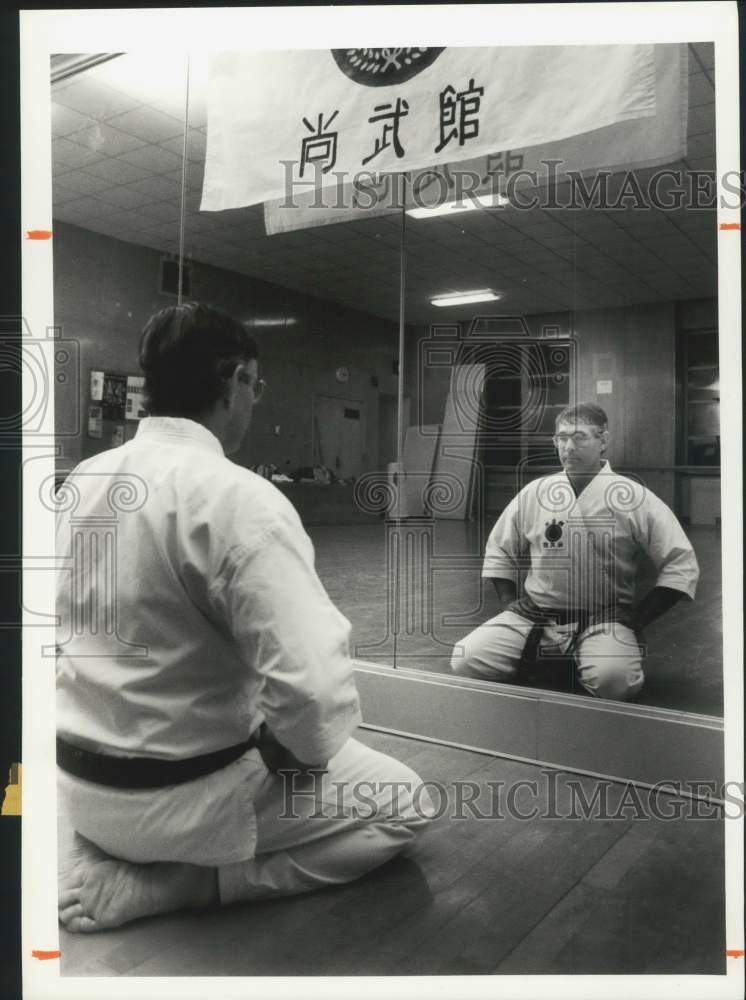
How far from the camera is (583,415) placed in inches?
59.6

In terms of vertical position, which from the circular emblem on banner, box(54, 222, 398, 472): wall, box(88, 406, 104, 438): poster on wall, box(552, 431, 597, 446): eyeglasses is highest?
the circular emblem on banner

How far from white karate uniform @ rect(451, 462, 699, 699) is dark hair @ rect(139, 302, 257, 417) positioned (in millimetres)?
728

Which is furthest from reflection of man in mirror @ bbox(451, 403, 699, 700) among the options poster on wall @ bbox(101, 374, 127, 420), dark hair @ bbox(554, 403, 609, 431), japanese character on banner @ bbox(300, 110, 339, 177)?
poster on wall @ bbox(101, 374, 127, 420)

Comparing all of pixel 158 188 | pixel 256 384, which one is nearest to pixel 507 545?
pixel 256 384

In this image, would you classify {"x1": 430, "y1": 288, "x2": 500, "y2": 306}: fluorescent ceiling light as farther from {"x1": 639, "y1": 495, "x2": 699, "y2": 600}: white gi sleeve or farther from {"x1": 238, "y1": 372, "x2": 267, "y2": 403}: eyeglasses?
{"x1": 639, "y1": 495, "x2": 699, "y2": 600}: white gi sleeve

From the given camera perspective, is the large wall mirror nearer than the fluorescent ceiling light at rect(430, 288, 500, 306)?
Yes

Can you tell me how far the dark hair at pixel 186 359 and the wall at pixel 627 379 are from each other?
47 centimetres

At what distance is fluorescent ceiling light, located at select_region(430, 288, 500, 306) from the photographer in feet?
5.05

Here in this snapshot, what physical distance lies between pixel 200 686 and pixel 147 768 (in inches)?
6.9

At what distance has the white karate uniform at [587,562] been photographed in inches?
62.8

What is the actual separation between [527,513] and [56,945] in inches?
52.2

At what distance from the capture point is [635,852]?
4.35 ft

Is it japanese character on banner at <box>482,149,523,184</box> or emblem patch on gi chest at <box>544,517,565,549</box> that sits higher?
japanese character on banner at <box>482,149,523,184</box>

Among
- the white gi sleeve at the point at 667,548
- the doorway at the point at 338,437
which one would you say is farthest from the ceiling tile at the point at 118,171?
the white gi sleeve at the point at 667,548
